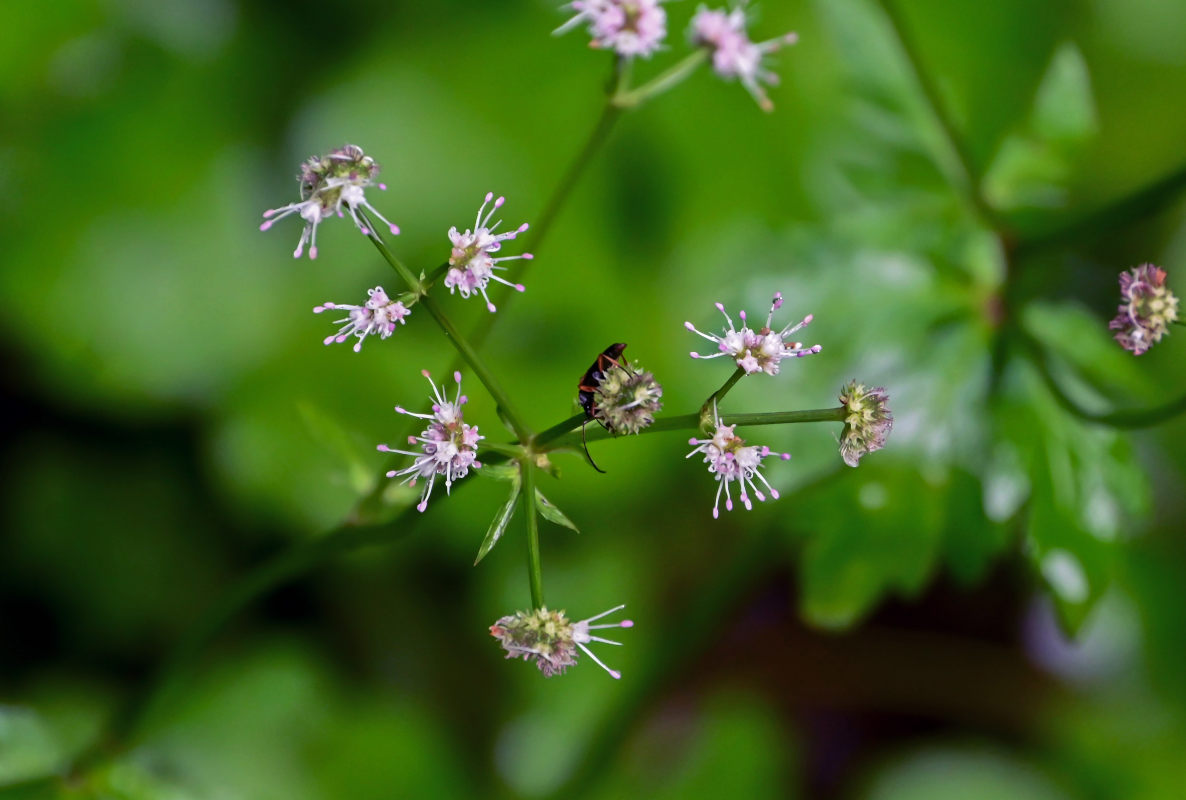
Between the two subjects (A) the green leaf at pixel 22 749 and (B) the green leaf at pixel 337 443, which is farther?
(A) the green leaf at pixel 22 749

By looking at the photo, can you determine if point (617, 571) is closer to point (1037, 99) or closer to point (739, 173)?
point (739, 173)

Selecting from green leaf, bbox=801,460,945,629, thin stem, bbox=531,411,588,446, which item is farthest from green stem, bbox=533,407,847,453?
green leaf, bbox=801,460,945,629

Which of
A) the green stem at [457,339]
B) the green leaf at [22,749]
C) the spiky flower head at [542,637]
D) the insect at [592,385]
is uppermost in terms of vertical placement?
the green stem at [457,339]

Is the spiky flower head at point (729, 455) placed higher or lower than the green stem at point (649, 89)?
lower

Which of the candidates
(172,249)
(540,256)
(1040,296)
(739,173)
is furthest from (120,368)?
(1040,296)

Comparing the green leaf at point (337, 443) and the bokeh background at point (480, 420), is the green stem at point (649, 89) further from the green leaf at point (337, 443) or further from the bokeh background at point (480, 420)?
the bokeh background at point (480, 420)

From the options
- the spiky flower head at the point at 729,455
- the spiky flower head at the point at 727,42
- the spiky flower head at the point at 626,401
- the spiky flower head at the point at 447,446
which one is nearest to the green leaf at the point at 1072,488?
the spiky flower head at the point at 729,455
